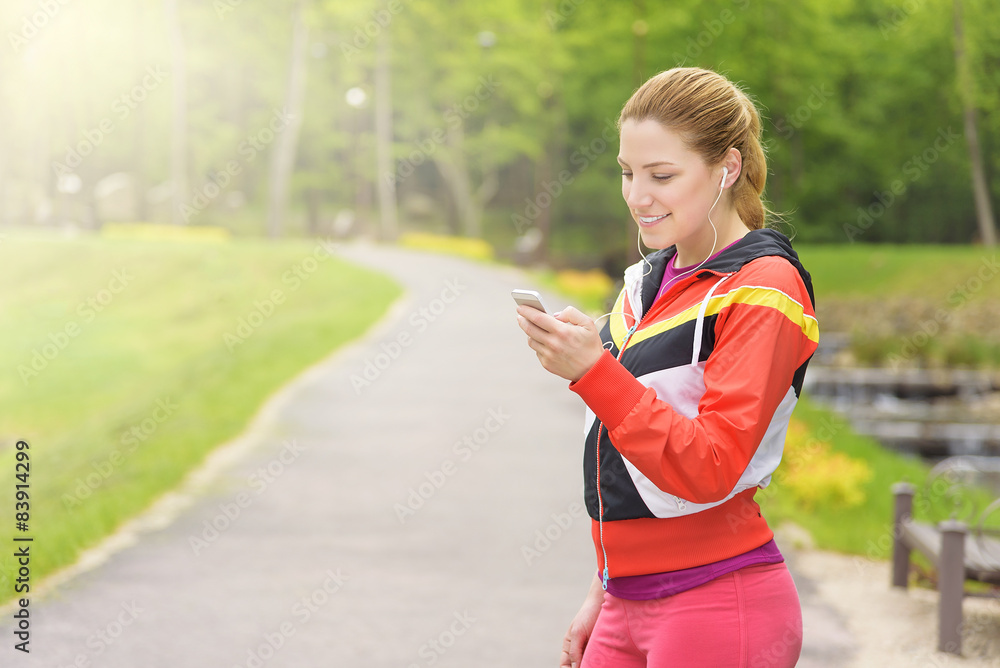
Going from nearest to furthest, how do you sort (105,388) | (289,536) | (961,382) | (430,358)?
(289,536) < (430,358) < (961,382) < (105,388)

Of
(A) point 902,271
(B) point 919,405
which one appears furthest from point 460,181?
(B) point 919,405

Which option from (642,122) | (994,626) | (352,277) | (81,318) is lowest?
(81,318)

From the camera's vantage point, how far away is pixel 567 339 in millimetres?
1755

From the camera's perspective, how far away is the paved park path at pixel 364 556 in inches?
200

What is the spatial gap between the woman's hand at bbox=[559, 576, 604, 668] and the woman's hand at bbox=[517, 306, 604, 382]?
2.55ft

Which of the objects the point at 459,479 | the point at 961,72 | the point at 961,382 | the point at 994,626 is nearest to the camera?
the point at 994,626

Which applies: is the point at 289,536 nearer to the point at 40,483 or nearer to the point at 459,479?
the point at 459,479

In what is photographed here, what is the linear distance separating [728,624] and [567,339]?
2.32ft

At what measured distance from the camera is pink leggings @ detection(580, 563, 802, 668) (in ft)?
6.47

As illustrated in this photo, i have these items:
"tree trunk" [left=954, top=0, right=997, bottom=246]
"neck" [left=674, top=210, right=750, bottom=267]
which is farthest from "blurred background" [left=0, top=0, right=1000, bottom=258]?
"neck" [left=674, top=210, right=750, bottom=267]

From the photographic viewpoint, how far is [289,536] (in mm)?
6863

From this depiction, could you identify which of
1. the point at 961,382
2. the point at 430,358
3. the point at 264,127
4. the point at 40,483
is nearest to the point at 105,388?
the point at 430,358

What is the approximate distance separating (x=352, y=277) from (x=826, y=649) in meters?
18.9

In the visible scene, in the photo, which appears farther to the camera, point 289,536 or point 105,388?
point 105,388
